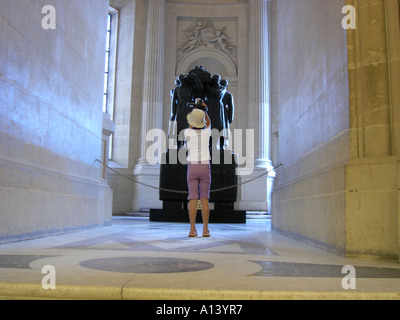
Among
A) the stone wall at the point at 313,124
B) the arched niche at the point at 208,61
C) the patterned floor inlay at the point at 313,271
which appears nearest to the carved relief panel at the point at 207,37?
the arched niche at the point at 208,61

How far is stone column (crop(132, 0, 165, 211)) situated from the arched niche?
114cm

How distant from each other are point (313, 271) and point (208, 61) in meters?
17.3

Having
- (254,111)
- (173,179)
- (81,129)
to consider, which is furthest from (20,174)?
(254,111)

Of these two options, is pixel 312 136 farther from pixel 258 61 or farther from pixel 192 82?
pixel 258 61

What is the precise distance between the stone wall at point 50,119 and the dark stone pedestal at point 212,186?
3.25m

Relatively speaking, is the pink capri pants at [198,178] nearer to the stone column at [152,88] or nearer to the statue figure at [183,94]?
the statue figure at [183,94]

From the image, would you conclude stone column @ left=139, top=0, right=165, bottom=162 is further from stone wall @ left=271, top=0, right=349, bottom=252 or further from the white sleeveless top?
the white sleeveless top

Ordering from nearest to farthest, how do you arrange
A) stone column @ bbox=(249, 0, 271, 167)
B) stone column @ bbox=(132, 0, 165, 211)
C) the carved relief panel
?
stone column @ bbox=(132, 0, 165, 211), stone column @ bbox=(249, 0, 271, 167), the carved relief panel

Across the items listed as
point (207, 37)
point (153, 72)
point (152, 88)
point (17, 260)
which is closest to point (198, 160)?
point (17, 260)

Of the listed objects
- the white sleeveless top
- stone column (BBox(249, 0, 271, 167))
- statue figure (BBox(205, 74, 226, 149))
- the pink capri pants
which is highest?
stone column (BBox(249, 0, 271, 167))

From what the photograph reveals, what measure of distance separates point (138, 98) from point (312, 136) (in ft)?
44.2

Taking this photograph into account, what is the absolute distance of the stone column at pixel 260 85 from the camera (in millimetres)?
17425

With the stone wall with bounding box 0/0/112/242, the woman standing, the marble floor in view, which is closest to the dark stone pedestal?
the stone wall with bounding box 0/0/112/242

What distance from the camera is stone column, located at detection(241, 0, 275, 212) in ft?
57.2
